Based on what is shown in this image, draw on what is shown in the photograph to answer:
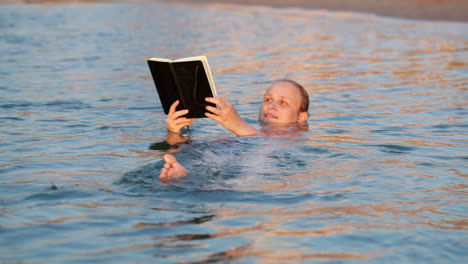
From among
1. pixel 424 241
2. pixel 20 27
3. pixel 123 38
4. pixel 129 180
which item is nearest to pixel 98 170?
pixel 129 180

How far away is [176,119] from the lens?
6301 mm

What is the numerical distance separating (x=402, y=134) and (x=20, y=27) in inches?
613

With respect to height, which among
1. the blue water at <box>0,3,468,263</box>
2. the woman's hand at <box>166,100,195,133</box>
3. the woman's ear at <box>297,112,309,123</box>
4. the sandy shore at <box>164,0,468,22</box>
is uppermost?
the sandy shore at <box>164,0,468,22</box>

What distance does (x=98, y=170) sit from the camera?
5480mm

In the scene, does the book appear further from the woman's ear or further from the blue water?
the woman's ear

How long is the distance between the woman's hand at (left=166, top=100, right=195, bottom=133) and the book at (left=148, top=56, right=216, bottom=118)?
0.04 metres

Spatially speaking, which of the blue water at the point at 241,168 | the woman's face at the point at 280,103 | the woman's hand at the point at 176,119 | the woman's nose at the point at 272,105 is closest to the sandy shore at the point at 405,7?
the blue water at the point at 241,168

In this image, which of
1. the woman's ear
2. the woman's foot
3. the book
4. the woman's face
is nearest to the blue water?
the woman's foot

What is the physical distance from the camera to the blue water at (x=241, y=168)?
12.6 ft

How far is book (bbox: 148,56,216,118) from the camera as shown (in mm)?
5734

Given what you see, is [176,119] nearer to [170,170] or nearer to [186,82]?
[186,82]

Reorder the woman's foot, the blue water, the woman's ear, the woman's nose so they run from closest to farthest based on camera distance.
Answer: the blue water, the woman's foot, the woman's nose, the woman's ear

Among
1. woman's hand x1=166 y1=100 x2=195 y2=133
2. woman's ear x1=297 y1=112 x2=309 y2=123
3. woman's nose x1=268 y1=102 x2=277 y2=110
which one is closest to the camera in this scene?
woman's hand x1=166 y1=100 x2=195 y2=133

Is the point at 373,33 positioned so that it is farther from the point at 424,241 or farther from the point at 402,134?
the point at 424,241
